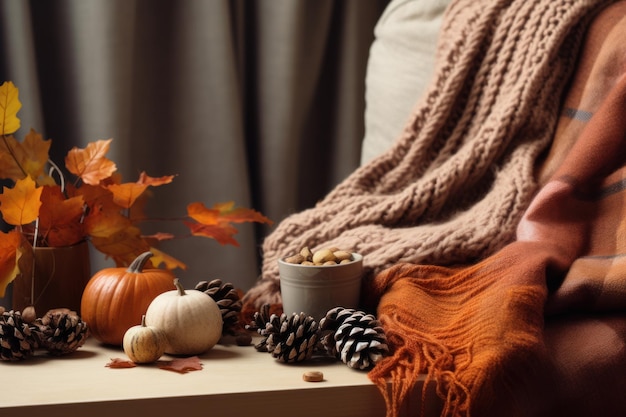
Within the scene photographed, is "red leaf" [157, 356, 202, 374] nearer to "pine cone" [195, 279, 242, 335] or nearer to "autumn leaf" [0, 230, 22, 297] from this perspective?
"pine cone" [195, 279, 242, 335]

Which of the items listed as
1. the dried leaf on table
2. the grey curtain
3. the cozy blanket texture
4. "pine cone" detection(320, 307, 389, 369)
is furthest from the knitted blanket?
the grey curtain

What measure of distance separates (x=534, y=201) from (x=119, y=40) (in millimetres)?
817

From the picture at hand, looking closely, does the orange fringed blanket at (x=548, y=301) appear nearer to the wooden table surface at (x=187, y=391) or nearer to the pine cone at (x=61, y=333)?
the wooden table surface at (x=187, y=391)

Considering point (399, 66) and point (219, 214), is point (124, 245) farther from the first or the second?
point (399, 66)

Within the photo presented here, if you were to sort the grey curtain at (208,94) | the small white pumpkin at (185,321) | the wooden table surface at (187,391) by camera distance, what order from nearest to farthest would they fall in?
1. the wooden table surface at (187,391)
2. the small white pumpkin at (185,321)
3. the grey curtain at (208,94)

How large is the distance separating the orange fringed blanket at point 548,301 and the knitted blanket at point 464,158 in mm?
31

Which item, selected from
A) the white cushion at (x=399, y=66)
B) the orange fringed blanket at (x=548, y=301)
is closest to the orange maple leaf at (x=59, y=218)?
the orange fringed blanket at (x=548, y=301)

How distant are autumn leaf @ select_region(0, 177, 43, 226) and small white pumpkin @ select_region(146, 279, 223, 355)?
0.18 meters

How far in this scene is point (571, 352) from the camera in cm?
66

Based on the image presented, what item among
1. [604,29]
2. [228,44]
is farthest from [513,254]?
[228,44]

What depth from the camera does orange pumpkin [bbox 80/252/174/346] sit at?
77 cm

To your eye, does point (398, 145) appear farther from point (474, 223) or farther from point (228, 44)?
point (228, 44)

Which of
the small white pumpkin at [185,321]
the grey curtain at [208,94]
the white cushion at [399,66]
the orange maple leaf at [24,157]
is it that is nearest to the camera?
the small white pumpkin at [185,321]

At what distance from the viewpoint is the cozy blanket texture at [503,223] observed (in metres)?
0.65
